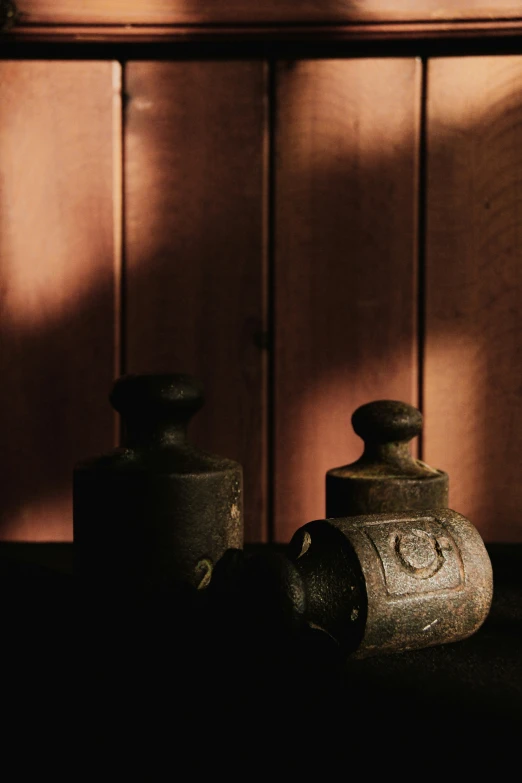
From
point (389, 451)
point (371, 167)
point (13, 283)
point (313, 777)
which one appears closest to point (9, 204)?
point (13, 283)

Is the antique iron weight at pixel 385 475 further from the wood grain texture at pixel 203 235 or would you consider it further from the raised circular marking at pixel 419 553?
the wood grain texture at pixel 203 235

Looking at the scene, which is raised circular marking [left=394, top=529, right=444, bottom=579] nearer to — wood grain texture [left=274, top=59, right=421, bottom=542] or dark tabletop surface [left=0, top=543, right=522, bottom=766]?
dark tabletop surface [left=0, top=543, right=522, bottom=766]

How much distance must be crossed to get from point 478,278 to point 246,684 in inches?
31.2

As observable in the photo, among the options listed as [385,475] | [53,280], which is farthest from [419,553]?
[53,280]

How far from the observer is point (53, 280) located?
1.23m

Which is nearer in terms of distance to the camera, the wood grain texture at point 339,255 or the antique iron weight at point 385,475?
the antique iron weight at point 385,475

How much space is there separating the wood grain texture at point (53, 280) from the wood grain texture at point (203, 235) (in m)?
0.05

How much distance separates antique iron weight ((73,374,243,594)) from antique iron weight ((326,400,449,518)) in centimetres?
17

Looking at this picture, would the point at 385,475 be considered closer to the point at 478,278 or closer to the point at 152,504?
the point at 152,504

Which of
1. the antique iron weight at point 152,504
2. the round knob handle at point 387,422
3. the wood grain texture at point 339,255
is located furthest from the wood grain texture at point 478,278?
the antique iron weight at point 152,504

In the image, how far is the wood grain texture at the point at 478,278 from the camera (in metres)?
1.20

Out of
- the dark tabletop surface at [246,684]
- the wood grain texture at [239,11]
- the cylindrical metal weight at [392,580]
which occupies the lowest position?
the dark tabletop surface at [246,684]

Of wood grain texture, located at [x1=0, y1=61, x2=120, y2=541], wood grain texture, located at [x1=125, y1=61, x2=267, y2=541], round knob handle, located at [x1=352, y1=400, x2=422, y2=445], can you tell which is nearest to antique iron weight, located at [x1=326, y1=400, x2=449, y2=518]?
round knob handle, located at [x1=352, y1=400, x2=422, y2=445]

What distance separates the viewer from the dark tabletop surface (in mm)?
606
